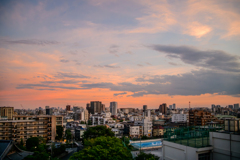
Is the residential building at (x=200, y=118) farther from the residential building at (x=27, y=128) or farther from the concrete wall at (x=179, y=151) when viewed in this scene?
the concrete wall at (x=179, y=151)

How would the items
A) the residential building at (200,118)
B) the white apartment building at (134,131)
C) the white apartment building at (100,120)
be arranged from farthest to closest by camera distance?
the white apartment building at (100,120)
the residential building at (200,118)
the white apartment building at (134,131)

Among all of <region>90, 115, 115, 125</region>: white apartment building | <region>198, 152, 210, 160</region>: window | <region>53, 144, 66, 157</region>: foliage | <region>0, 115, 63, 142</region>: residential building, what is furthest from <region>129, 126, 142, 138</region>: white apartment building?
<region>198, 152, 210, 160</region>: window

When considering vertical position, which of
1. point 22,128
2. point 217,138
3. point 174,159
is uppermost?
point 217,138

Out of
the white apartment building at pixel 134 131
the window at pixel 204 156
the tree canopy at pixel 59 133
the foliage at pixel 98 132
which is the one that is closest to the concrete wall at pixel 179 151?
the window at pixel 204 156

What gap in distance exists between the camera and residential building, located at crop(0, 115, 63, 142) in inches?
945

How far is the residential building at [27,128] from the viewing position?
2402cm

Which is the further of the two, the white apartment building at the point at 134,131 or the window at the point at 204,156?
the white apartment building at the point at 134,131

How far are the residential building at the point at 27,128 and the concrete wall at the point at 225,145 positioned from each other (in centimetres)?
2287

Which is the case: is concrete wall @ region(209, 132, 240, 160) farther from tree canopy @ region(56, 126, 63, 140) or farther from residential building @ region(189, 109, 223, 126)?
residential building @ region(189, 109, 223, 126)

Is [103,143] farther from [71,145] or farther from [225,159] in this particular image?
[71,145]

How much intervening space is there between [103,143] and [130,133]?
79.4 feet

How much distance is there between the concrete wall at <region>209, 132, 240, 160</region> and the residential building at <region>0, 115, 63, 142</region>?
22.9 metres

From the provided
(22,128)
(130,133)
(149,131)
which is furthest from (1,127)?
(149,131)

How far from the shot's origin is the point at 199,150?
6961 millimetres
